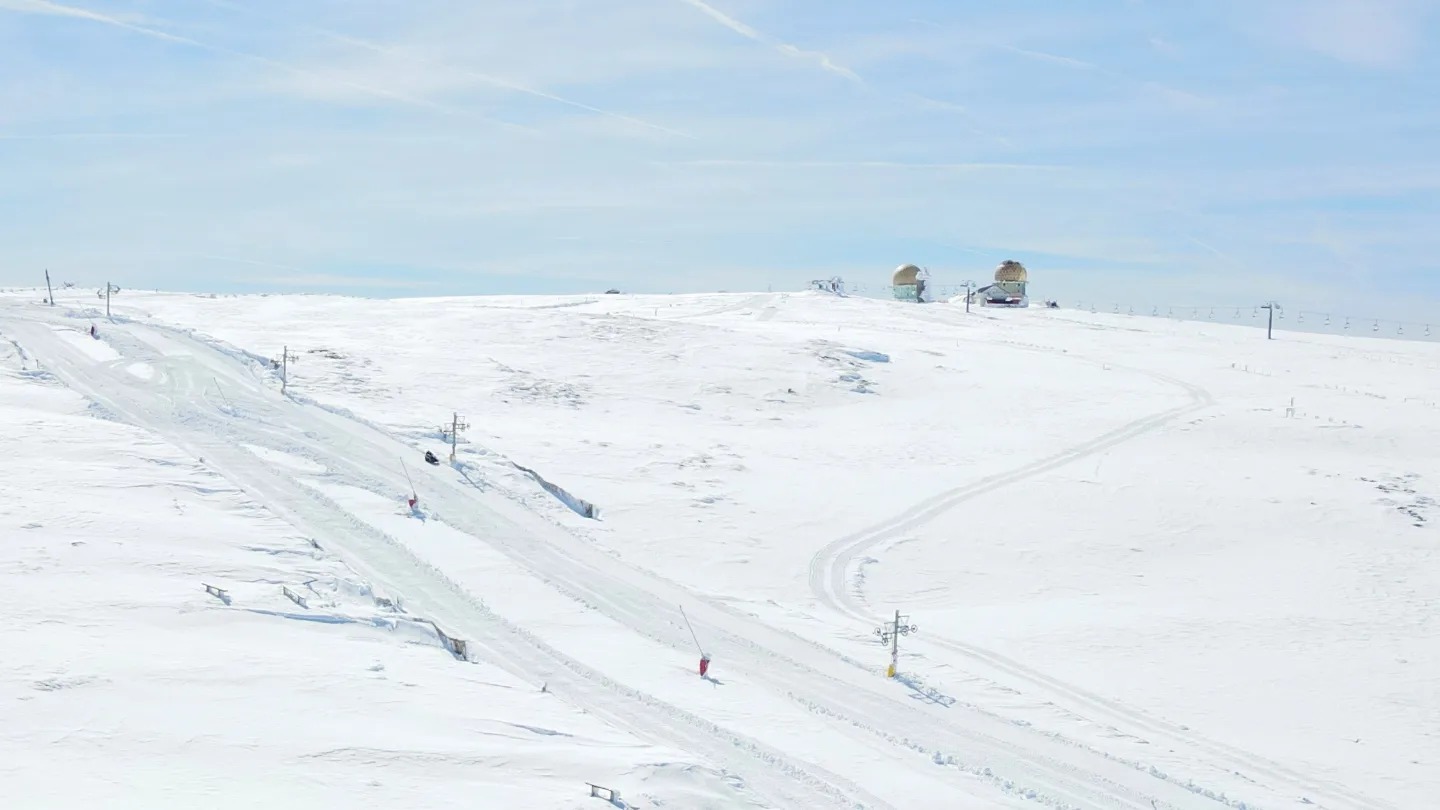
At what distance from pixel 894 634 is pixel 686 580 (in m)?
6.18

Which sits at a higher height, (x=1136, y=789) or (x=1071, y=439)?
(x=1071, y=439)

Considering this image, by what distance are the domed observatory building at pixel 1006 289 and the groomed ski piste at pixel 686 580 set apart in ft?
173

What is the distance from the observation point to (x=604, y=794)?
12.0m

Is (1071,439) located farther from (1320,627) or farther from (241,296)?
(241,296)

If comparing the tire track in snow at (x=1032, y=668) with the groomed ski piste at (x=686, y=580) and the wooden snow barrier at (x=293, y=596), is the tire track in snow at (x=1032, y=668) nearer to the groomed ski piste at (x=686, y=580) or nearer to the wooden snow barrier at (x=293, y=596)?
the groomed ski piste at (x=686, y=580)

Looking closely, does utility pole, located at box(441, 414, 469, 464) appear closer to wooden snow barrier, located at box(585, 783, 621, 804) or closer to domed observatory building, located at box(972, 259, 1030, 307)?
wooden snow barrier, located at box(585, 783, 621, 804)

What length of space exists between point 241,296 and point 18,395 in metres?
45.7

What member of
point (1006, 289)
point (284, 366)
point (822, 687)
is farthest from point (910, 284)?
point (822, 687)

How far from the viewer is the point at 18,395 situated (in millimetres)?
30125

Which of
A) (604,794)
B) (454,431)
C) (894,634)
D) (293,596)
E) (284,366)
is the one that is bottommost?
(894,634)

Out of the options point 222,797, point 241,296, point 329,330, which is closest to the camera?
point 222,797

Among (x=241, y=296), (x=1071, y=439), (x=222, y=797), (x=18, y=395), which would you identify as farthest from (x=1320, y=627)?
(x=241, y=296)

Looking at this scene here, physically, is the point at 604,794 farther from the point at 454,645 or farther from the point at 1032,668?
the point at 1032,668

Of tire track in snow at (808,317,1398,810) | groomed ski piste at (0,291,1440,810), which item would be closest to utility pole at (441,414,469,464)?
groomed ski piste at (0,291,1440,810)
